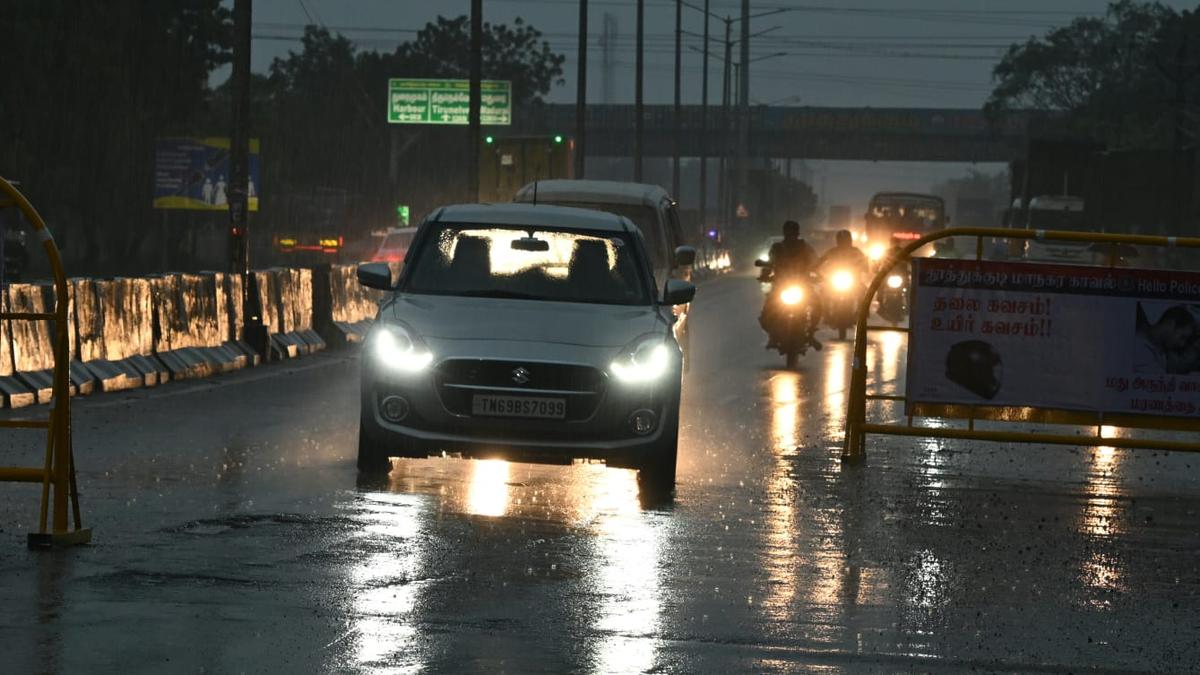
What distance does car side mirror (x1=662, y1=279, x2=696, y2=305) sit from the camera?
1408 cm

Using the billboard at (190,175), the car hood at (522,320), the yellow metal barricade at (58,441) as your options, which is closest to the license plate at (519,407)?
the car hood at (522,320)

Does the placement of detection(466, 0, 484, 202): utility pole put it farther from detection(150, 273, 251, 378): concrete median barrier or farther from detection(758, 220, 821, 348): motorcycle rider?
detection(150, 273, 251, 378): concrete median barrier

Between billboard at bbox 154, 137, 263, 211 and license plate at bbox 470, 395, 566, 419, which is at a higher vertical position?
billboard at bbox 154, 137, 263, 211

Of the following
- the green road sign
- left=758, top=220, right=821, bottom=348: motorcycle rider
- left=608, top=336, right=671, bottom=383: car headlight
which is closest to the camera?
left=608, top=336, right=671, bottom=383: car headlight

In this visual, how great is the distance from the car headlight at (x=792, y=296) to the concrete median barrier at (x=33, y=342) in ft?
32.1

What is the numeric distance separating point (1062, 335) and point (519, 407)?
393 centimetres

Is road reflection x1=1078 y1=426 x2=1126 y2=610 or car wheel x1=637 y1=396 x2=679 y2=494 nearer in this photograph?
road reflection x1=1078 y1=426 x2=1126 y2=610

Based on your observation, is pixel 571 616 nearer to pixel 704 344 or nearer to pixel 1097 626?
pixel 1097 626

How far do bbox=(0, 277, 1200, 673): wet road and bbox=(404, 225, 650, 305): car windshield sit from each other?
1125 mm

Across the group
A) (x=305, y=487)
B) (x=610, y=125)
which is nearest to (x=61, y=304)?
(x=305, y=487)

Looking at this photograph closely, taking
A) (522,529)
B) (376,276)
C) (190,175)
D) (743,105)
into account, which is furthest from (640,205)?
(743,105)

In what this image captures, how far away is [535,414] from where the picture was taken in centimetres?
1269

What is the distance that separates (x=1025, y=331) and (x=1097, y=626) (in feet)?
19.0

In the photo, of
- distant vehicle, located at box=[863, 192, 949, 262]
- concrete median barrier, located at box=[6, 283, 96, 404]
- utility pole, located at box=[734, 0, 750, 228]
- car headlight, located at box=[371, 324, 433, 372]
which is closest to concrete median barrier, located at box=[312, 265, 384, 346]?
concrete median barrier, located at box=[6, 283, 96, 404]
